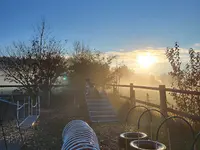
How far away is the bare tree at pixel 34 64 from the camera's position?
460 inches

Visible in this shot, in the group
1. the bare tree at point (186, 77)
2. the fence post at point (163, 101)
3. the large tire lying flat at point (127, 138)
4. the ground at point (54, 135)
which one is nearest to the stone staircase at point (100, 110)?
the ground at point (54, 135)

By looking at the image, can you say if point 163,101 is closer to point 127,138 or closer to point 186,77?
point 186,77

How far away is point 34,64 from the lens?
39.0ft

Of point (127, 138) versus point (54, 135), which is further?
point (54, 135)

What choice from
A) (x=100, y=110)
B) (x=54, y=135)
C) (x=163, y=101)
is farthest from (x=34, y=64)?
(x=163, y=101)

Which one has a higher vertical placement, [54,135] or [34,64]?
[34,64]

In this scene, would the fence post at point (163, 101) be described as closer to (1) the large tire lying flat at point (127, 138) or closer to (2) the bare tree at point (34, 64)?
(1) the large tire lying flat at point (127, 138)

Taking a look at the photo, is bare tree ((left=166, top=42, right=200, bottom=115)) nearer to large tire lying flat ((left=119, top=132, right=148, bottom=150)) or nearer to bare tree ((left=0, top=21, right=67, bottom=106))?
large tire lying flat ((left=119, top=132, right=148, bottom=150))

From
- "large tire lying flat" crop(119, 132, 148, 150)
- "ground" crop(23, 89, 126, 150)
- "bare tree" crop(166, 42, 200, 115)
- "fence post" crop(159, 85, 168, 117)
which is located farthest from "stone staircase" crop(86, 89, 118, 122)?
"large tire lying flat" crop(119, 132, 148, 150)

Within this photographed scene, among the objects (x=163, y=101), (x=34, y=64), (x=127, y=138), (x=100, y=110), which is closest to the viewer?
(x=127, y=138)

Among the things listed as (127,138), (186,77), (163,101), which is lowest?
(127,138)

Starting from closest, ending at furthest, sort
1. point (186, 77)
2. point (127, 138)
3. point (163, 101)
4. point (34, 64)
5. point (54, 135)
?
point (127, 138), point (163, 101), point (54, 135), point (186, 77), point (34, 64)

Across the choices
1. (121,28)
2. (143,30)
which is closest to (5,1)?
(121,28)

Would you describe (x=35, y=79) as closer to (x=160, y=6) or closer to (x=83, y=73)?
(x=83, y=73)
